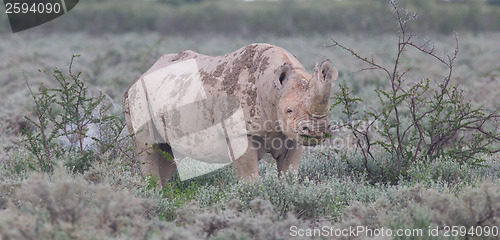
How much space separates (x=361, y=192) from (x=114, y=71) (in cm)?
1416

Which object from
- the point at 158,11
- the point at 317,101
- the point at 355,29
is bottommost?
the point at 317,101

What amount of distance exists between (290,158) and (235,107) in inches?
32.6

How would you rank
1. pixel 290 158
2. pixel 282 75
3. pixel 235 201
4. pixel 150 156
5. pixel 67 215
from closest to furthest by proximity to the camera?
pixel 67 215, pixel 235 201, pixel 282 75, pixel 290 158, pixel 150 156

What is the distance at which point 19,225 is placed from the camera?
3.75m

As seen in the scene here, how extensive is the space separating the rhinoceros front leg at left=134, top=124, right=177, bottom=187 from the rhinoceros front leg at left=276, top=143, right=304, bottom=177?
1.37 meters

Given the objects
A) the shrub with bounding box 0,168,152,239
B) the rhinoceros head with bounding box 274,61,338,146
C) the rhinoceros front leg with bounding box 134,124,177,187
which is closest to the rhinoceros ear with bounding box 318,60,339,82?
the rhinoceros head with bounding box 274,61,338,146

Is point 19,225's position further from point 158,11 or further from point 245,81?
point 158,11

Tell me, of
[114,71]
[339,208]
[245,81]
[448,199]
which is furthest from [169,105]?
[114,71]

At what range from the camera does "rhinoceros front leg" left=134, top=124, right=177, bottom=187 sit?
613cm

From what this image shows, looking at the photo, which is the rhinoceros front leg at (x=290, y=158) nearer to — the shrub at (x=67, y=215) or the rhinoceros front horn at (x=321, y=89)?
the rhinoceros front horn at (x=321, y=89)

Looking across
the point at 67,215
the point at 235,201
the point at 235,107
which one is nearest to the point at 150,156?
the point at 235,107

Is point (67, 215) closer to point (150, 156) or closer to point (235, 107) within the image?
point (235, 107)

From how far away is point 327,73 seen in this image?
4.14m

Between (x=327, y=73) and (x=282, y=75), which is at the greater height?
(x=282, y=75)
